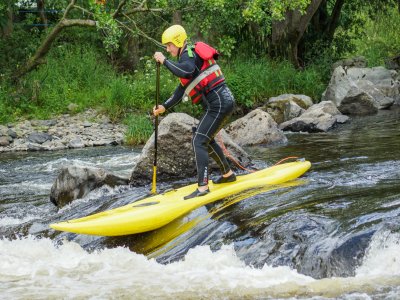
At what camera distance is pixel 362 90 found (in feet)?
52.4

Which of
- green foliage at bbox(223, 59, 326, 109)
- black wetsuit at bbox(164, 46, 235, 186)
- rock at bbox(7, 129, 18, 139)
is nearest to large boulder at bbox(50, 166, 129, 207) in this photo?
black wetsuit at bbox(164, 46, 235, 186)

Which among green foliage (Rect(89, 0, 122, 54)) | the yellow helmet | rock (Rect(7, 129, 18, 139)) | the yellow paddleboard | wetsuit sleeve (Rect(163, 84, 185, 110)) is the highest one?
green foliage (Rect(89, 0, 122, 54))

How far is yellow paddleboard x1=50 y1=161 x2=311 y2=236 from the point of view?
5816 millimetres

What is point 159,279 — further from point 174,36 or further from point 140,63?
point 140,63

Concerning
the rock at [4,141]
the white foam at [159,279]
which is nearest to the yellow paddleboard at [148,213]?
the white foam at [159,279]

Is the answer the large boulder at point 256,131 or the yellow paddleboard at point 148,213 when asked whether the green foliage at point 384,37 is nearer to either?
the large boulder at point 256,131

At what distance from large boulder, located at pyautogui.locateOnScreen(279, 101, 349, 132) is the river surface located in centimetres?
517

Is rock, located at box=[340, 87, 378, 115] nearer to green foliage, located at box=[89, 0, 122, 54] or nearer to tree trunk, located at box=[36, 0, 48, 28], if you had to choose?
green foliage, located at box=[89, 0, 122, 54]

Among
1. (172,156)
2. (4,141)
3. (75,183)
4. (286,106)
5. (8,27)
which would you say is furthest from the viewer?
(8,27)

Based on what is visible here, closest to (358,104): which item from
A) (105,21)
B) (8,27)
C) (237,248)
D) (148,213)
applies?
(105,21)

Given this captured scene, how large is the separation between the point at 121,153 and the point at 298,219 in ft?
22.5

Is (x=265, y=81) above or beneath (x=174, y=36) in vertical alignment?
beneath

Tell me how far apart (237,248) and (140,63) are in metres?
14.0

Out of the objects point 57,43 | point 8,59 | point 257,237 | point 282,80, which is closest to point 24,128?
point 8,59
